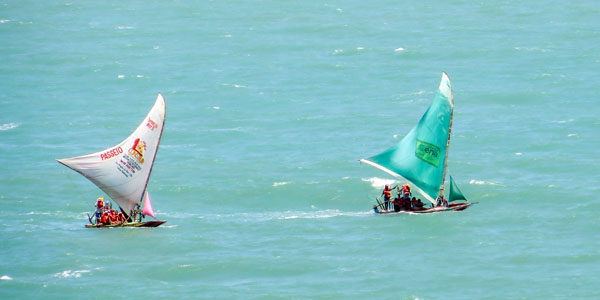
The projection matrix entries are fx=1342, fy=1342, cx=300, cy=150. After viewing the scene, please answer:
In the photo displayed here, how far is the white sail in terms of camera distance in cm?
9200

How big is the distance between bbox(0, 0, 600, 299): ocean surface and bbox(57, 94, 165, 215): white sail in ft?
9.50

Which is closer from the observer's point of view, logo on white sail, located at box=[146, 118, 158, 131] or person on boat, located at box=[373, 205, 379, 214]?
logo on white sail, located at box=[146, 118, 158, 131]

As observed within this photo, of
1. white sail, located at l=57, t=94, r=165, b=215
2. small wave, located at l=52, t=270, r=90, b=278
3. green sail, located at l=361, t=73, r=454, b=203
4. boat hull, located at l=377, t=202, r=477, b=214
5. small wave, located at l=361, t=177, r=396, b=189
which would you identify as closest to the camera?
small wave, located at l=52, t=270, r=90, b=278

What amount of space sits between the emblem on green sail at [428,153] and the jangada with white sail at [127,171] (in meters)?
18.4

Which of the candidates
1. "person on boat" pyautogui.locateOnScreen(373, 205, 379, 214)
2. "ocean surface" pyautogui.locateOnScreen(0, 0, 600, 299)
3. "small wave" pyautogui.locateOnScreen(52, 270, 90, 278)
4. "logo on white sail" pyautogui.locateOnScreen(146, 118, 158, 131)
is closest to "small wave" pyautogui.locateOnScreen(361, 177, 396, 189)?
"ocean surface" pyautogui.locateOnScreen(0, 0, 600, 299)

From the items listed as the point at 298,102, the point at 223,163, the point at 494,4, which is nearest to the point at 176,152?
the point at 223,163

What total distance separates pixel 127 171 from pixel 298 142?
3266cm

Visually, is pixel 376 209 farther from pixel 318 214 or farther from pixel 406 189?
pixel 318 214

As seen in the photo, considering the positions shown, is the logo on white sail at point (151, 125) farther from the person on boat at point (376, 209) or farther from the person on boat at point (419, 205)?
the person on boat at point (419, 205)

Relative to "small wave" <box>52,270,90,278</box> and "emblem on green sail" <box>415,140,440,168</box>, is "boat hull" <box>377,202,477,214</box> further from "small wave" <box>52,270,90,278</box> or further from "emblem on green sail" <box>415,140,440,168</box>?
"small wave" <box>52,270,90,278</box>

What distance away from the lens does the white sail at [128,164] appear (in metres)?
92.0

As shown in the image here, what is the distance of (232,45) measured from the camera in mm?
162875

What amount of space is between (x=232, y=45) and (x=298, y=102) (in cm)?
2705

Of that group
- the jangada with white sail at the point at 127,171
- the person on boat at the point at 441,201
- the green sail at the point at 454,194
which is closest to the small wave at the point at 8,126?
the jangada with white sail at the point at 127,171
